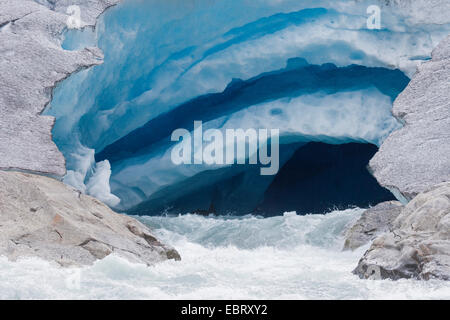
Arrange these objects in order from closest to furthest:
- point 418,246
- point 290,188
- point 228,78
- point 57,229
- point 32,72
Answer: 1. point 418,246
2. point 57,229
3. point 32,72
4. point 228,78
5. point 290,188

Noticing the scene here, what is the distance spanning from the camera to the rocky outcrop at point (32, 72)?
4895 millimetres

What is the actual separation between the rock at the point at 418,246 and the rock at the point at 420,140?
0.51 meters

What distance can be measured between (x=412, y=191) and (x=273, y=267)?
4.72 ft

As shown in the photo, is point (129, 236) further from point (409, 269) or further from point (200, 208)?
point (200, 208)

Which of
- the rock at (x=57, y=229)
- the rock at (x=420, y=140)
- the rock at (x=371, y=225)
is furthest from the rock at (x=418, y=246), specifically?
the rock at (x=57, y=229)

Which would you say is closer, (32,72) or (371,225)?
(32,72)

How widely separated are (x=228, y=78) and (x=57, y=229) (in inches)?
181

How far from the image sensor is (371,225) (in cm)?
621

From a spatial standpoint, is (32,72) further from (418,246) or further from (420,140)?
(418,246)

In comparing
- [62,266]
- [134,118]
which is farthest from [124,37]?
[62,266]

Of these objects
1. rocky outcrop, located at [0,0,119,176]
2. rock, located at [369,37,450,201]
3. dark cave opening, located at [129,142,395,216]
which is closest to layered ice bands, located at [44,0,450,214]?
dark cave opening, located at [129,142,395,216]

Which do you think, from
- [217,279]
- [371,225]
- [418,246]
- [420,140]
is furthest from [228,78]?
[418,246]

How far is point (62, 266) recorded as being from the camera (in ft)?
11.4

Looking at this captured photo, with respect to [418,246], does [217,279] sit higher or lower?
lower
